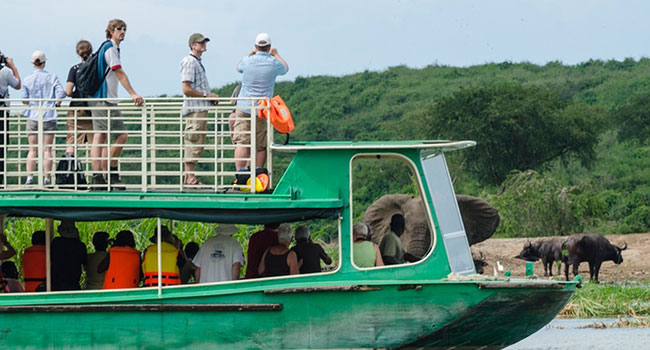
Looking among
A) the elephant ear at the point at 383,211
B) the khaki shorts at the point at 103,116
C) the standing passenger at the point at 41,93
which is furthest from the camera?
the elephant ear at the point at 383,211

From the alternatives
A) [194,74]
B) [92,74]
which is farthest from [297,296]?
[92,74]

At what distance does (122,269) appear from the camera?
10734 mm

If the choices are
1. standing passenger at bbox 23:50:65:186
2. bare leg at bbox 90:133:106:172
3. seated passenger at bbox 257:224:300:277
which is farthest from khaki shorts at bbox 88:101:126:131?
seated passenger at bbox 257:224:300:277

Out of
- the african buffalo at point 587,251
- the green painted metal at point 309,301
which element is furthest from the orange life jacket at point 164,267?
the african buffalo at point 587,251

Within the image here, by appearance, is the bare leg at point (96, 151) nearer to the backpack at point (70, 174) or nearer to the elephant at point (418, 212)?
the backpack at point (70, 174)

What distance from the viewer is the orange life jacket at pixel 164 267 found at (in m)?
10.6

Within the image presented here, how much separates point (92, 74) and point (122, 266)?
190 centimetres

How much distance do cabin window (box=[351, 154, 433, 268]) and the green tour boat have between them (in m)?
0.28

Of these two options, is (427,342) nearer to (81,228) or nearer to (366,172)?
(81,228)

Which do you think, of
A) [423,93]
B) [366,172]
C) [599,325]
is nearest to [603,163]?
[366,172]

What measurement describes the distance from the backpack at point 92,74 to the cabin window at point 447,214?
3226mm

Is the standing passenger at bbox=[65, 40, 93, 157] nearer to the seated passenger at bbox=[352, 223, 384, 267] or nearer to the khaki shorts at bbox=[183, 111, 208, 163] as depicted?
the khaki shorts at bbox=[183, 111, 208, 163]

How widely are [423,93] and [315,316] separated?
176 feet

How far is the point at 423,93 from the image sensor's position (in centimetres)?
6297
